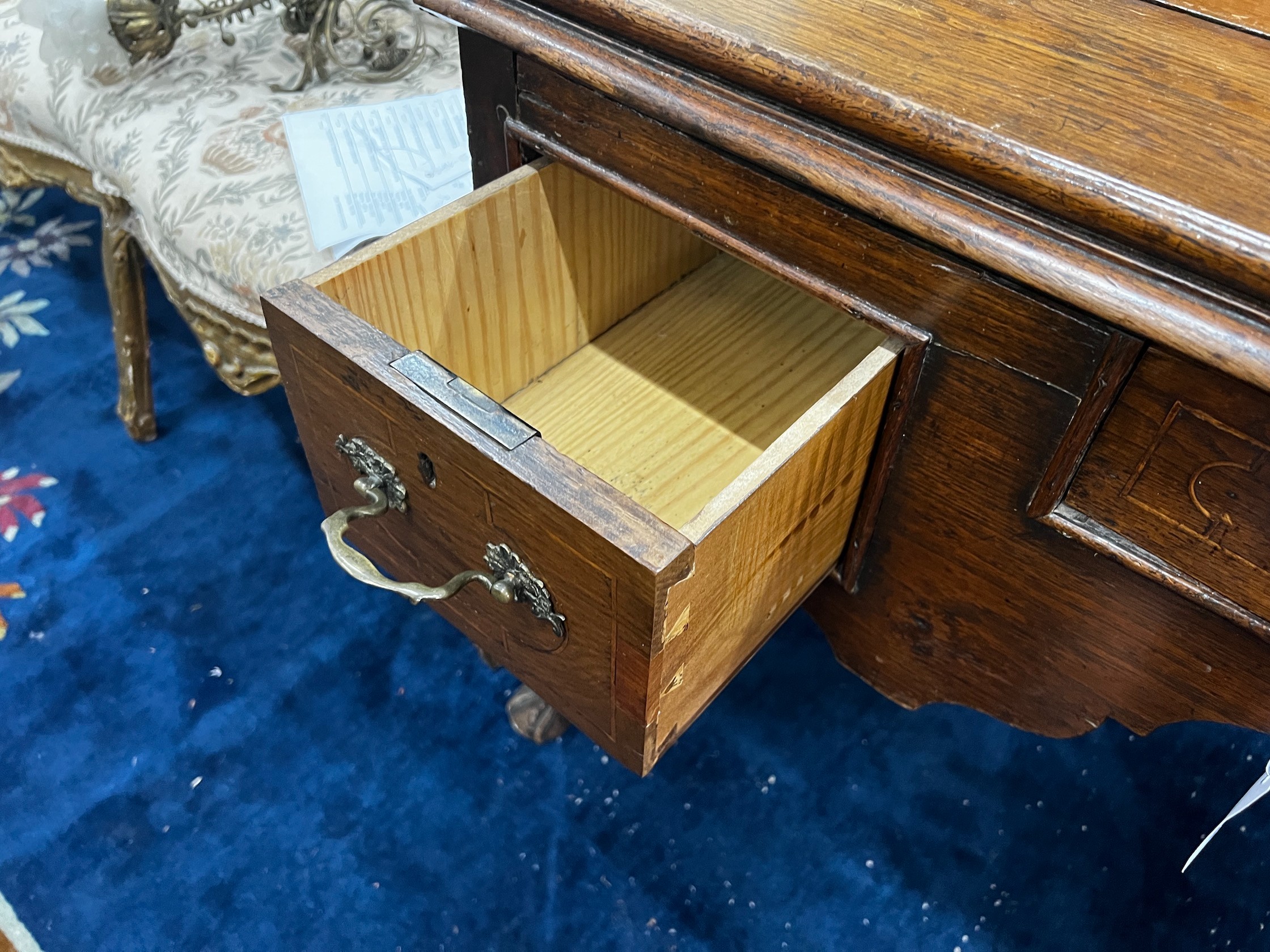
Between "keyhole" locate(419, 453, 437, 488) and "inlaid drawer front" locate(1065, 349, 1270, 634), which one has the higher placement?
"inlaid drawer front" locate(1065, 349, 1270, 634)

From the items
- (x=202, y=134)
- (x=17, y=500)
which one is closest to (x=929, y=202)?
(x=202, y=134)

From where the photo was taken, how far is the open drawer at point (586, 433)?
42 cm

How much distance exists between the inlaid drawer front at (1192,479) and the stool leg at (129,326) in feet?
3.07

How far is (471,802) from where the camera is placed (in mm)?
845

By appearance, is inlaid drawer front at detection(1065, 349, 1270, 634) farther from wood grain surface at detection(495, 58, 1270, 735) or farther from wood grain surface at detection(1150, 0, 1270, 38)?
wood grain surface at detection(1150, 0, 1270, 38)

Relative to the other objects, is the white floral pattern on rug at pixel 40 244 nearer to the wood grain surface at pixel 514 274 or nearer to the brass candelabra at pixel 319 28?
the brass candelabra at pixel 319 28

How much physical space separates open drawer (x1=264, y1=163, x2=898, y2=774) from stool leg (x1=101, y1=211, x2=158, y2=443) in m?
0.54

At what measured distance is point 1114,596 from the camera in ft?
1.59

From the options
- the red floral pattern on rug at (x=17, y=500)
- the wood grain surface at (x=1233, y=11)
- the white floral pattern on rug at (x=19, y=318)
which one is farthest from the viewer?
the white floral pattern on rug at (x=19, y=318)

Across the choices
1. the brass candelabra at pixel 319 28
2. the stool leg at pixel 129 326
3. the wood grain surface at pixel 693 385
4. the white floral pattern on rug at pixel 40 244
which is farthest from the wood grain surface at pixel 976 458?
the white floral pattern on rug at pixel 40 244

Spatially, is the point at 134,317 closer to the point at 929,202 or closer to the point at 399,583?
the point at 399,583

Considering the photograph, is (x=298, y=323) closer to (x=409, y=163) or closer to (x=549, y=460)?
(x=549, y=460)

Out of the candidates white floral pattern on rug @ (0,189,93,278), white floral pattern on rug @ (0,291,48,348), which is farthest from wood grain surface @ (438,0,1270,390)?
white floral pattern on rug @ (0,189,93,278)

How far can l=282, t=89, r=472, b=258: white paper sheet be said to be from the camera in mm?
807
